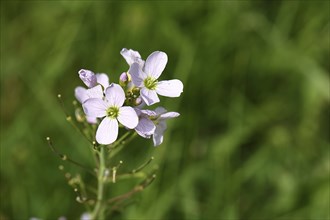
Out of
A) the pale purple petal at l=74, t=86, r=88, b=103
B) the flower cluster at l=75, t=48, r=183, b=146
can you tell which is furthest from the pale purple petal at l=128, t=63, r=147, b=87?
the pale purple petal at l=74, t=86, r=88, b=103

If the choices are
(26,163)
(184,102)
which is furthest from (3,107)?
(184,102)

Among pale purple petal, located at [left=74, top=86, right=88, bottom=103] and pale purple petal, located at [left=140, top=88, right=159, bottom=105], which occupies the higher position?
pale purple petal, located at [left=74, top=86, right=88, bottom=103]

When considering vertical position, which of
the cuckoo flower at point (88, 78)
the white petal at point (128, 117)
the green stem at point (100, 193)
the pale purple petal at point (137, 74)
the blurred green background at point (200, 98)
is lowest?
the green stem at point (100, 193)

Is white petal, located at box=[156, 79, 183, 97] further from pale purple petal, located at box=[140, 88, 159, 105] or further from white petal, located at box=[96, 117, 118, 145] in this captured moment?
white petal, located at box=[96, 117, 118, 145]

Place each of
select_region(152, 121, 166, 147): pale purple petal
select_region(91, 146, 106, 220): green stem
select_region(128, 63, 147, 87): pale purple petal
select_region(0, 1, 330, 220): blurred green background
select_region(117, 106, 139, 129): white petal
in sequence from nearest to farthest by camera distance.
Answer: select_region(117, 106, 139, 129): white petal
select_region(128, 63, 147, 87): pale purple petal
select_region(152, 121, 166, 147): pale purple petal
select_region(91, 146, 106, 220): green stem
select_region(0, 1, 330, 220): blurred green background

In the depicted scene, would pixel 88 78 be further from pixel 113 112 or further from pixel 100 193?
pixel 100 193

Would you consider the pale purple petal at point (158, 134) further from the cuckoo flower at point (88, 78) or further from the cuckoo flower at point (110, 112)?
the cuckoo flower at point (88, 78)

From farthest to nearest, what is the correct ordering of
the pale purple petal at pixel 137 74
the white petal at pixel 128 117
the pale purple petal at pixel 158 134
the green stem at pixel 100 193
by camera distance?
the green stem at pixel 100 193 → the pale purple petal at pixel 158 134 → the pale purple petal at pixel 137 74 → the white petal at pixel 128 117

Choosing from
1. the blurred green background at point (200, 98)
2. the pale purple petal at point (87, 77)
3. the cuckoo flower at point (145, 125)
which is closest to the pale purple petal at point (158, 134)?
the cuckoo flower at point (145, 125)
